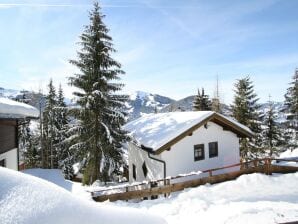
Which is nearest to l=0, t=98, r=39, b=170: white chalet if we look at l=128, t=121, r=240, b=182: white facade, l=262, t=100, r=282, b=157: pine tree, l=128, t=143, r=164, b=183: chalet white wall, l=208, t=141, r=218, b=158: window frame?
l=128, t=143, r=164, b=183: chalet white wall

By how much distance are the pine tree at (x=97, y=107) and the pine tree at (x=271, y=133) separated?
2118cm

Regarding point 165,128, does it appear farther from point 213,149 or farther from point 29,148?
point 29,148

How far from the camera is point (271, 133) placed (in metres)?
35.3

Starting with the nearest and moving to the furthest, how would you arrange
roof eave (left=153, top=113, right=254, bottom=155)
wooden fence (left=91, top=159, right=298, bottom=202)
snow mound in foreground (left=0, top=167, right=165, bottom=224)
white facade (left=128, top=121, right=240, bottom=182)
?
snow mound in foreground (left=0, top=167, right=165, bottom=224)
wooden fence (left=91, top=159, right=298, bottom=202)
roof eave (left=153, top=113, right=254, bottom=155)
white facade (left=128, top=121, right=240, bottom=182)

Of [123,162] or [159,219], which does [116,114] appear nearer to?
[123,162]

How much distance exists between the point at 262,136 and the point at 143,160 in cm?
2056

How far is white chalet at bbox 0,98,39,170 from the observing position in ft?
36.4

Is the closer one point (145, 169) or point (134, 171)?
point (145, 169)

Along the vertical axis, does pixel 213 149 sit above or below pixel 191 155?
above

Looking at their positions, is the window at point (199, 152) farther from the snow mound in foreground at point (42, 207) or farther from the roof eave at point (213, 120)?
the snow mound in foreground at point (42, 207)

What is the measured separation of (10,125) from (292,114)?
31.5 m

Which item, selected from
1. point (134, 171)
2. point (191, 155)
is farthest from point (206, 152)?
point (134, 171)

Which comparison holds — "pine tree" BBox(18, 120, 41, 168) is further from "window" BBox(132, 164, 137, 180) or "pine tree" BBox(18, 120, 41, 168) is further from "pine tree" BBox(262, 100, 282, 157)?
"pine tree" BBox(262, 100, 282, 157)

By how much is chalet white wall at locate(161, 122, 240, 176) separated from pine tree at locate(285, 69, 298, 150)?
1757 cm
